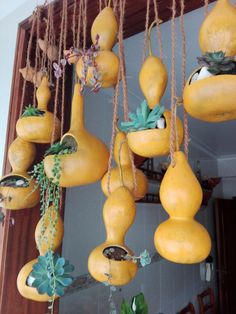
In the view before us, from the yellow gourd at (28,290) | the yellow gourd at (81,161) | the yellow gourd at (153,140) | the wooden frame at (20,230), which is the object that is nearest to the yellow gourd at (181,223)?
the yellow gourd at (153,140)

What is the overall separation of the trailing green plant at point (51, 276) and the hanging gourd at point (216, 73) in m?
0.28

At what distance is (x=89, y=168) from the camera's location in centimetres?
38

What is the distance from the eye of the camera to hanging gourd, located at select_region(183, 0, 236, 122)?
271 mm

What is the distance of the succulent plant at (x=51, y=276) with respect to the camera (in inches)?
14.1

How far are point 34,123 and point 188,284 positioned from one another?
2.21 m

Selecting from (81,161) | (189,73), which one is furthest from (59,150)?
(189,73)

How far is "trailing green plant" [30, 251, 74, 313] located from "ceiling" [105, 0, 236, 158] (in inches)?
13.3

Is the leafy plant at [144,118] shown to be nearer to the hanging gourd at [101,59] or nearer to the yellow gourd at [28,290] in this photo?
the hanging gourd at [101,59]

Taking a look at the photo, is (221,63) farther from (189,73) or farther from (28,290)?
(189,73)

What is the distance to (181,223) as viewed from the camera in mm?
284

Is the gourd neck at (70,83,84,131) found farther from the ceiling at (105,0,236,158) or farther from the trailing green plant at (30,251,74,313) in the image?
the trailing green plant at (30,251,74,313)

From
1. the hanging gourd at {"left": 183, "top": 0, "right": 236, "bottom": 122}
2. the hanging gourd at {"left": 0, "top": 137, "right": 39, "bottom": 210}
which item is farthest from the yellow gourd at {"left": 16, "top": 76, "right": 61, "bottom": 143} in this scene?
the hanging gourd at {"left": 183, "top": 0, "right": 236, "bottom": 122}

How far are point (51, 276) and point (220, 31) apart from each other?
388 millimetres

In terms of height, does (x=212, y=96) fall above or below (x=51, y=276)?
above
